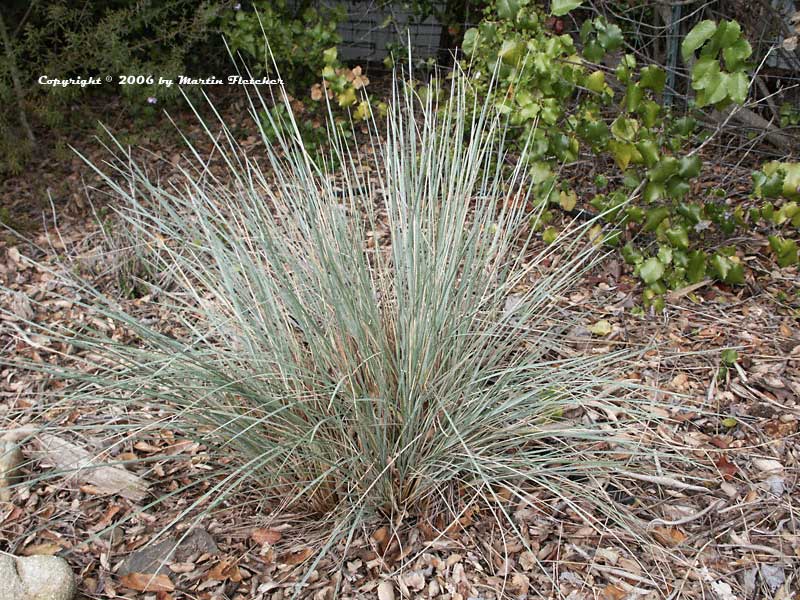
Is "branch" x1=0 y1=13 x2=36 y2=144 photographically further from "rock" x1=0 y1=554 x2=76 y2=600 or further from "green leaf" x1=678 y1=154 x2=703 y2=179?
"green leaf" x1=678 y1=154 x2=703 y2=179

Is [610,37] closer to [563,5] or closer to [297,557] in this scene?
[563,5]

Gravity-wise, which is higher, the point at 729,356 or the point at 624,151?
the point at 624,151

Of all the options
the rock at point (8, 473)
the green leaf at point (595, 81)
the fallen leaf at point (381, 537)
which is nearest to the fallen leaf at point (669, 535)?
the fallen leaf at point (381, 537)

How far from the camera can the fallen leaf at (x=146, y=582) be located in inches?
66.2

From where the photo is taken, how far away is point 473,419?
171 cm

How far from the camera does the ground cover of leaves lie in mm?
1679

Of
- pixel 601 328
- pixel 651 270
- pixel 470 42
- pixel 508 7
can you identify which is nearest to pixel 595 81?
pixel 508 7

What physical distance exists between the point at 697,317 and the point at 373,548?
142 cm

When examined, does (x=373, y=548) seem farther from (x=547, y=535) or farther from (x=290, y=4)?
(x=290, y=4)

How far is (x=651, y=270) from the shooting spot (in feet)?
7.93

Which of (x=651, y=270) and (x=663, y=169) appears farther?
(x=651, y=270)

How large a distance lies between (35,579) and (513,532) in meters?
1.08

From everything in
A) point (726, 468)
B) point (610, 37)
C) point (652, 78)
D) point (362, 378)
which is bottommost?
point (726, 468)

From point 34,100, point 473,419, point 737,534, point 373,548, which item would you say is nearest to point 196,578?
point 373,548
